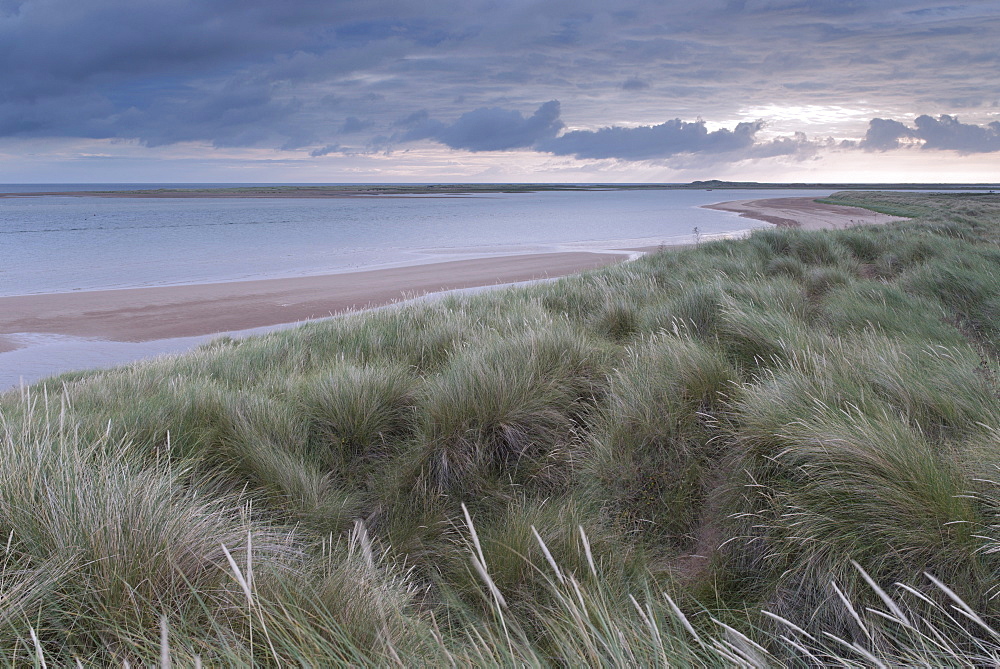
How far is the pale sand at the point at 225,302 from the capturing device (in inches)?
523

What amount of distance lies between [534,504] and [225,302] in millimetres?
15085

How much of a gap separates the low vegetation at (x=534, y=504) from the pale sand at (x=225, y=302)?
6.71m

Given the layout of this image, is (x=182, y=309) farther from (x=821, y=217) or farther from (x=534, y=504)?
(x=821, y=217)

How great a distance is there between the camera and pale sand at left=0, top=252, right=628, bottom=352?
43.5ft

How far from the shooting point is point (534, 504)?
2926 millimetres

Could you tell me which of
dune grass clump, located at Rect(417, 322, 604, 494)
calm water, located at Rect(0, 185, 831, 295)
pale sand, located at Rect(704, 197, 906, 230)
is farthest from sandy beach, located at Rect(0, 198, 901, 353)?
pale sand, located at Rect(704, 197, 906, 230)

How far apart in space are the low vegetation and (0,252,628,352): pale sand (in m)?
6.71

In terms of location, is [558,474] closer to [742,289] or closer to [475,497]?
[475,497]

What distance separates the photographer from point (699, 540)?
2.98 meters

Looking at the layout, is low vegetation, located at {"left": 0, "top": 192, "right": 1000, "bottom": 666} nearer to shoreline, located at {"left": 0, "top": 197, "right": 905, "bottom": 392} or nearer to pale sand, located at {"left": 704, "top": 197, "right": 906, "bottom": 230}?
shoreline, located at {"left": 0, "top": 197, "right": 905, "bottom": 392}

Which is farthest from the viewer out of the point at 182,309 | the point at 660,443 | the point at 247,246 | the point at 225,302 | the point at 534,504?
the point at 247,246

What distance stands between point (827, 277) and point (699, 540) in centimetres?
640

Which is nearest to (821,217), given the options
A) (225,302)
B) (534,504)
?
(225,302)

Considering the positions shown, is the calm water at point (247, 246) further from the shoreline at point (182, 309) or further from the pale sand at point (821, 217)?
the pale sand at point (821, 217)
